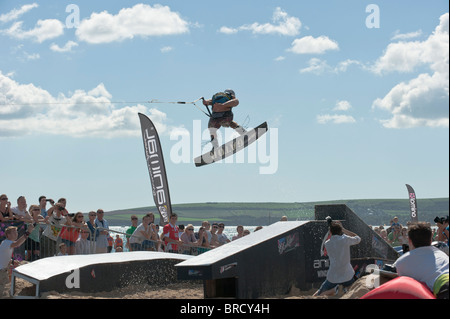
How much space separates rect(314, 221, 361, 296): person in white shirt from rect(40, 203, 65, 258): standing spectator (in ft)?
21.3

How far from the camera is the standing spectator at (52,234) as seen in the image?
12.7 m

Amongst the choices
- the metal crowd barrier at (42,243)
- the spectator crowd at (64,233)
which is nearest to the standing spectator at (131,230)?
the spectator crowd at (64,233)

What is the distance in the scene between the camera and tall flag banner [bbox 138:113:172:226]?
18.3 meters

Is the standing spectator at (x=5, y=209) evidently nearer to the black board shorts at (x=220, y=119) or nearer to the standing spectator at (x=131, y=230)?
the standing spectator at (x=131, y=230)

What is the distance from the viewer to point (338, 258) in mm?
9195

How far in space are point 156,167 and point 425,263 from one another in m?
13.9

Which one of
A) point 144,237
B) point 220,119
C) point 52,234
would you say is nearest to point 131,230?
point 144,237

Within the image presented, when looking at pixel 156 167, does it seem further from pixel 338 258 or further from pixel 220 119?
pixel 338 258

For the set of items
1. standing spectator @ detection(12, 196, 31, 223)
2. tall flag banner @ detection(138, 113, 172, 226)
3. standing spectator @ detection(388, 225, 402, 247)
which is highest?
tall flag banner @ detection(138, 113, 172, 226)

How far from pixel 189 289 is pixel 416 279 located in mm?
6162

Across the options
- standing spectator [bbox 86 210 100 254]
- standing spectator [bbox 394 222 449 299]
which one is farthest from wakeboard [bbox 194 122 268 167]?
standing spectator [bbox 394 222 449 299]

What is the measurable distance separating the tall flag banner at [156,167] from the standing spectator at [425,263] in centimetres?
1243

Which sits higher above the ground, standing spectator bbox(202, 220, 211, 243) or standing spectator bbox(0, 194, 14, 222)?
standing spectator bbox(0, 194, 14, 222)

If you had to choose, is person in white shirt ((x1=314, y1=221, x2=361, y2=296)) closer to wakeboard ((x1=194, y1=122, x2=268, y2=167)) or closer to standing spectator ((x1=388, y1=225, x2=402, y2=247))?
wakeboard ((x1=194, y1=122, x2=268, y2=167))
